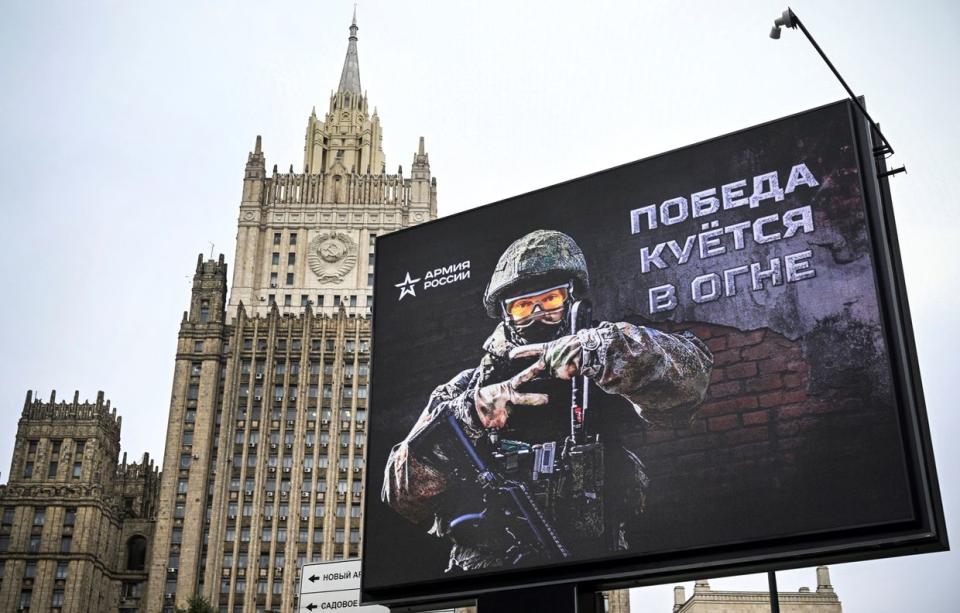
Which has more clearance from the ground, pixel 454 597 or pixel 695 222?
pixel 695 222

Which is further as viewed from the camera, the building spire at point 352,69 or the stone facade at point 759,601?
the building spire at point 352,69

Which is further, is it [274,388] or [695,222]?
[274,388]

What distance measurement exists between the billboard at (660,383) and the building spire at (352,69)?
7115 centimetres

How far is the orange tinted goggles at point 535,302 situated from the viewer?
2247cm

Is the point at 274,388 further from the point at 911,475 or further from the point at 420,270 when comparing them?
the point at 911,475

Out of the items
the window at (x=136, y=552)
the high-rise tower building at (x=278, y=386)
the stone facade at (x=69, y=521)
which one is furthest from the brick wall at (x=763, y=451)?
the window at (x=136, y=552)

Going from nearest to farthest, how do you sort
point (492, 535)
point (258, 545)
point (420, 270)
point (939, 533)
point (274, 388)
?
point (939, 533) → point (492, 535) → point (420, 270) → point (258, 545) → point (274, 388)

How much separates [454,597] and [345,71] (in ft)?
256

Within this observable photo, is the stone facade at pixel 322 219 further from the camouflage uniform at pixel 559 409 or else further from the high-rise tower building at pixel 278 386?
the camouflage uniform at pixel 559 409

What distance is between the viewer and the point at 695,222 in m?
21.5

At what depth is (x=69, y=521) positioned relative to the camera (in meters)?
74.8

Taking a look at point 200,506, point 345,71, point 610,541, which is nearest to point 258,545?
point 200,506

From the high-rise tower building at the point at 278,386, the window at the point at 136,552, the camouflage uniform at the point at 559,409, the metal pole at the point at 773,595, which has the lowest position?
the metal pole at the point at 773,595

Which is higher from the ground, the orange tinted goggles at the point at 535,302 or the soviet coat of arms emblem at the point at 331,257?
the soviet coat of arms emblem at the point at 331,257
